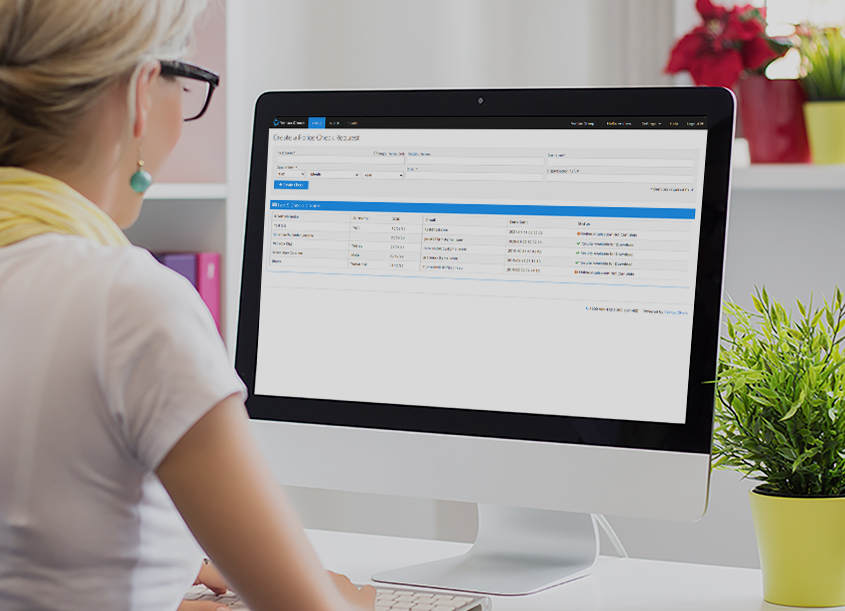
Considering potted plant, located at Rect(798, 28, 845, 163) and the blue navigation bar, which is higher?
potted plant, located at Rect(798, 28, 845, 163)

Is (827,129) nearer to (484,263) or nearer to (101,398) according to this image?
(484,263)

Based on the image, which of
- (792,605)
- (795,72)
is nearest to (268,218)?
(792,605)

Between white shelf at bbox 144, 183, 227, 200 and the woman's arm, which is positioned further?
white shelf at bbox 144, 183, 227, 200

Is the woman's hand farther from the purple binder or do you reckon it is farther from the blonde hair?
the purple binder

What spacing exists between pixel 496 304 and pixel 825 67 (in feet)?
2.62

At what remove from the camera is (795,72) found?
5.28ft

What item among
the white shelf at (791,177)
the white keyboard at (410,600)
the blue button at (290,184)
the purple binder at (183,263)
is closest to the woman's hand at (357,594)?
the white keyboard at (410,600)

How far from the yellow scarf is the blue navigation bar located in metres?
0.38

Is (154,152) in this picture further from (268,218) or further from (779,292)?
(779,292)

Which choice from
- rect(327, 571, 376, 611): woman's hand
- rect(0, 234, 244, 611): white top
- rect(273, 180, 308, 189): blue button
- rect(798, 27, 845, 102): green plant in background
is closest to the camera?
rect(0, 234, 244, 611): white top

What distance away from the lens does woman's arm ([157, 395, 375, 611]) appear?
21.3 inches

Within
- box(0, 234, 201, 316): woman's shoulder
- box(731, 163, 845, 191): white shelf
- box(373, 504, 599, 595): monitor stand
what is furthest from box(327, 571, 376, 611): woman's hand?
box(731, 163, 845, 191): white shelf

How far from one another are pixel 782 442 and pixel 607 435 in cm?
15

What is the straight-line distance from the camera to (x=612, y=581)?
0.97 m
